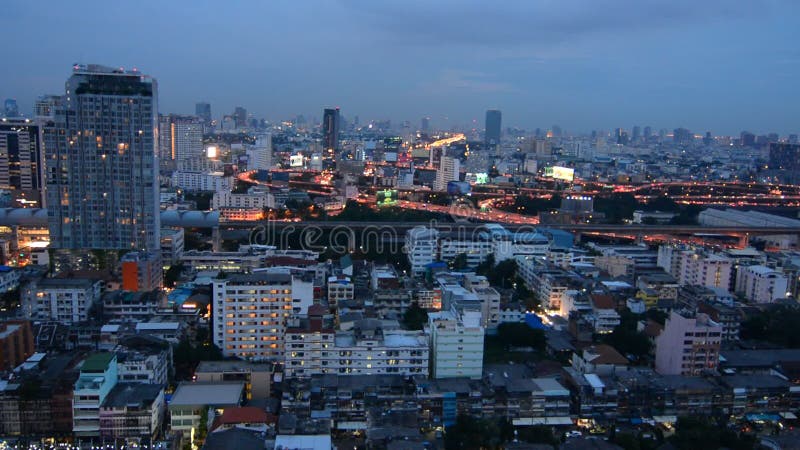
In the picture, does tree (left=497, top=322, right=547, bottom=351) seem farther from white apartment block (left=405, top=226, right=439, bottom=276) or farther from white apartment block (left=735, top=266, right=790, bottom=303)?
white apartment block (left=735, top=266, right=790, bottom=303)

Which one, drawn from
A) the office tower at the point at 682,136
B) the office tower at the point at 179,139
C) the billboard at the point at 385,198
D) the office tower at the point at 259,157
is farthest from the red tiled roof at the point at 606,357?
the office tower at the point at 682,136

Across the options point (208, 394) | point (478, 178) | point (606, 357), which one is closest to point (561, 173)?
point (478, 178)

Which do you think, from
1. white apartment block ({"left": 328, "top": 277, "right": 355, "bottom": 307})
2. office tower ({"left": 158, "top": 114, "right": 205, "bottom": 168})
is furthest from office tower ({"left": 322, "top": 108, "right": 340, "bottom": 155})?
white apartment block ({"left": 328, "top": 277, "right": 355, "bottom": 307})

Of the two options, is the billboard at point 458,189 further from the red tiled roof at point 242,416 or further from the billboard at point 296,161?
the red tiled roof at point 242,416

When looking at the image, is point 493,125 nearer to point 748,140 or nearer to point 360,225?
point 748,140

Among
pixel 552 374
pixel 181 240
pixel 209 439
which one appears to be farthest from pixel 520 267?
pixel 209 439

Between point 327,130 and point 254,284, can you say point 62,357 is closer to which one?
point 254,284
